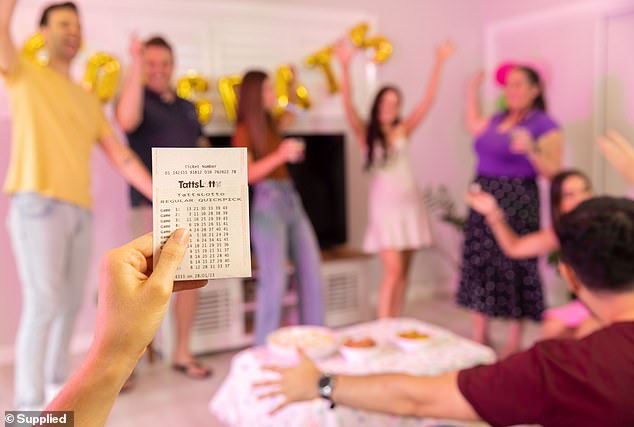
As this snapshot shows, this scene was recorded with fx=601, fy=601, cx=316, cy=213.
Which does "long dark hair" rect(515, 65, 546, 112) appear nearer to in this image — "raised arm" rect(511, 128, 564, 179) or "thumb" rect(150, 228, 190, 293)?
"raised arm" rect(511, 128, 564, 179)

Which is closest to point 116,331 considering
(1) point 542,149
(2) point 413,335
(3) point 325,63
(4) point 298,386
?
(4) point 298,386

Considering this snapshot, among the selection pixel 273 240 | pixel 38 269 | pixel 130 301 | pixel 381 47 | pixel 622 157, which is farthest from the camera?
pixel 381 47

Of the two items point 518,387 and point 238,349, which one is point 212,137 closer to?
point 238,349

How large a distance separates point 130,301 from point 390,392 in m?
0.71

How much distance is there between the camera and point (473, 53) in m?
4.37

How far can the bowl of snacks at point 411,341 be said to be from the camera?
1.86m

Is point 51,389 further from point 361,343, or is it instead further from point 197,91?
point 197,91

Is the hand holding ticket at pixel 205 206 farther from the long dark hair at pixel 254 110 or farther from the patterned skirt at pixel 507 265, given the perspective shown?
the patterned skirt at pixel 507 265

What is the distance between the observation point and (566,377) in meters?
0.98

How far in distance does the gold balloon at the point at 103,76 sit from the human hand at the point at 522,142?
1.95m

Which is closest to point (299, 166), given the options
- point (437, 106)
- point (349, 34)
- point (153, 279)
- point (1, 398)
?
point (349, 34)

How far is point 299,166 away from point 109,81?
3.64ft

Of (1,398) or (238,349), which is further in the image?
(238,349)

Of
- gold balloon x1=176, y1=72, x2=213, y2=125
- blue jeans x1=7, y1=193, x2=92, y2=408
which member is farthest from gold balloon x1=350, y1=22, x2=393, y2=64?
blue jeans x1=7, y1=193, x2=92, y2=408
